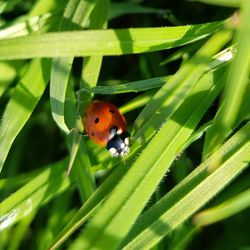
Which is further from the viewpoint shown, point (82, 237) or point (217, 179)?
point (217, 179)

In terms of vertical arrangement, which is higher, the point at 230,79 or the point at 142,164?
the point at 230,79

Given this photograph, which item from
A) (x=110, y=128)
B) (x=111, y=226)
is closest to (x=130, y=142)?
(x=110, y=128)

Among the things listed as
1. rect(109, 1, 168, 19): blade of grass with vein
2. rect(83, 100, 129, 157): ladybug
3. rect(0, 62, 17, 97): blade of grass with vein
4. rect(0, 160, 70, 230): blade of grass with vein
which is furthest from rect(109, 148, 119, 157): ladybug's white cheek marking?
rect(109, 1, 168, 19): blade of grass with vein

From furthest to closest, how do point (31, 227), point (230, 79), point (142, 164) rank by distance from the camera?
point (31, 227), point (142, 164), point (230, 79)

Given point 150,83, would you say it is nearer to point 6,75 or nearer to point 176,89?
point 176,89

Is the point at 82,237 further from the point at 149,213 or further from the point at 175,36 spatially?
the point at 175,36

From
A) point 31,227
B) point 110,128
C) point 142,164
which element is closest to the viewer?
point 142,164
